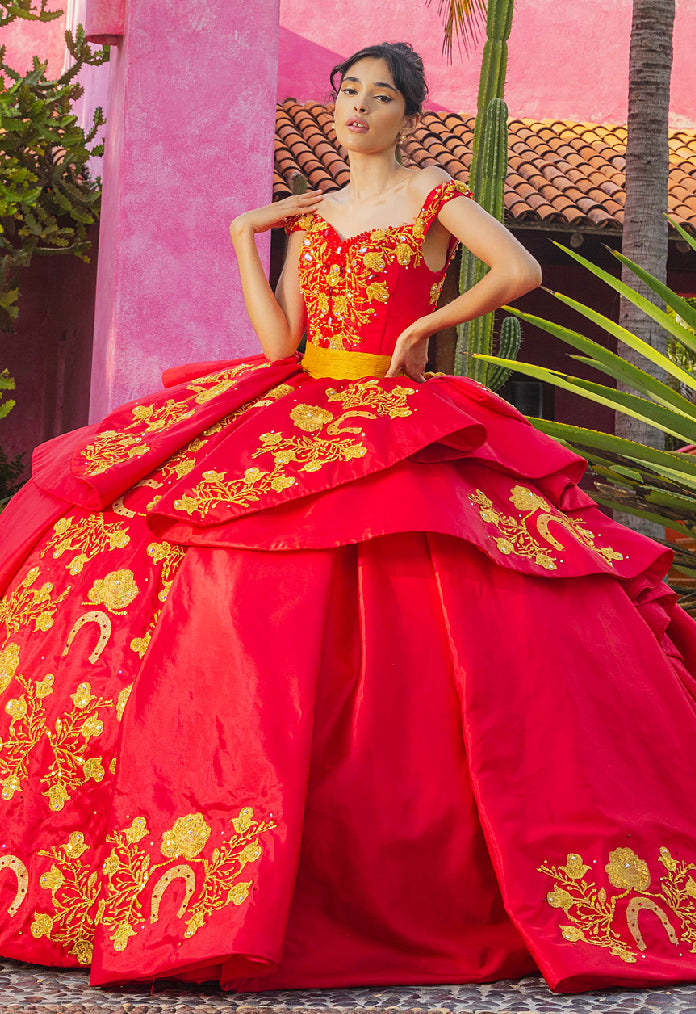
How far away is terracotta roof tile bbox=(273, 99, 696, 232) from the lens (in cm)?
976

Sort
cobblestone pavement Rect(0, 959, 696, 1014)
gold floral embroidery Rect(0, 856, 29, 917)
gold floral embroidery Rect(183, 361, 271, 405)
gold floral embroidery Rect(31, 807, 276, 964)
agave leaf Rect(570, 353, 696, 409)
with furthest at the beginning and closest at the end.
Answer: agave leaf Rect(570, 353, 696, 409)
gold floral embroidery Rect(183, 361, 271, 405)
gold floral embroidery Rect(0, 856, 29, 917)
gold floral embroidery Rect(31, 807, 276, 964)
cobblestone pavement Rect(0, 959, 696, 1014)

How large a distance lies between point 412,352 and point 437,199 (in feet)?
1.05

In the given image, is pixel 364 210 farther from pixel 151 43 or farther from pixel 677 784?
pixel 151 43

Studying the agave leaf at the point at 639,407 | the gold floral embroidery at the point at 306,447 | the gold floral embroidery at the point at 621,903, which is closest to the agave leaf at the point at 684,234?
the agave leaf at the point at 639,407

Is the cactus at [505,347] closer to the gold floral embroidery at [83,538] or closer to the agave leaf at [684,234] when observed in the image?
Answer: the agave leaf at [684,234]

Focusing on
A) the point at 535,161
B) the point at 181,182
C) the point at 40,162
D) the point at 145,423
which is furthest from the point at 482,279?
the point at 535,161

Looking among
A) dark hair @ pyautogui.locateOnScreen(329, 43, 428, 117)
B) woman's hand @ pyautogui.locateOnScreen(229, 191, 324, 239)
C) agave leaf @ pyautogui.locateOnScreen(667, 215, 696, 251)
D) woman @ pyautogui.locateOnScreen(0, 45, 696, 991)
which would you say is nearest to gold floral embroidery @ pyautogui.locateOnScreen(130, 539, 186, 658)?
woman @ pyautogui.locateOnScreen(0, 45, 696, 991)

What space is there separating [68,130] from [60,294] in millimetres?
2362

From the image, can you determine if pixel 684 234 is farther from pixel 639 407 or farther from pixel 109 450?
pixel 109 450

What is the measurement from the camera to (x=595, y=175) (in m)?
10.6

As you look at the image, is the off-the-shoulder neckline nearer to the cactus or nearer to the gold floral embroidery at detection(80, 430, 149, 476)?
the gold floral embroidery at detection(80, 430, 149, 476)

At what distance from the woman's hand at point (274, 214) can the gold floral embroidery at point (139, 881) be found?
4.30ft

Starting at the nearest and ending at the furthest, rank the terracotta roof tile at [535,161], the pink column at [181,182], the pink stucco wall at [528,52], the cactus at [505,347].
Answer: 1. the pink column at [181,182]
2. the cactus at [505,347]
3. the terracotta roof tile at [535,161]
4. the pink stucco wall at [528,52]

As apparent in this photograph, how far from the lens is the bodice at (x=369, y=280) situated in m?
2.66
